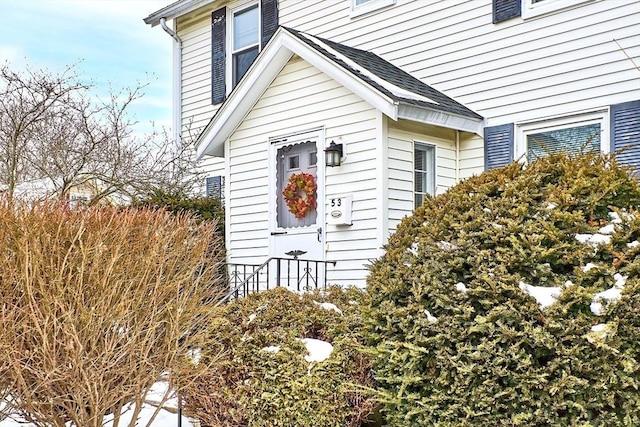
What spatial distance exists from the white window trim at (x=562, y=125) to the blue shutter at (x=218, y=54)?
519cm

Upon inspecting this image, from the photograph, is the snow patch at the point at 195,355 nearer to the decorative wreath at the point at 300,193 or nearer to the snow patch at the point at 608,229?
the snow patch at the point at 608,229

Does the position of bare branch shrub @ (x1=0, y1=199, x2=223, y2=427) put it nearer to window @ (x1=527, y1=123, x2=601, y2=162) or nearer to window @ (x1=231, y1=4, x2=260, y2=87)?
window @ (x1=527, y1=123, x2=601, y2=162)

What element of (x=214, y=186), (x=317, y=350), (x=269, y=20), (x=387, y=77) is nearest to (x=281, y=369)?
(x=317, y=350)

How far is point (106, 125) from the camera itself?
1143cm

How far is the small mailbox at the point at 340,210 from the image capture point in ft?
21.8

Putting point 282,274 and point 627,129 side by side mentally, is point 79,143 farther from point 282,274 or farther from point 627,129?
point 627,129

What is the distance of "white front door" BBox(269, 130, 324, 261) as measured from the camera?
23.2 feet

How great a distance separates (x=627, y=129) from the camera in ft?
19.4

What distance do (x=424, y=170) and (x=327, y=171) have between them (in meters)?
1.12

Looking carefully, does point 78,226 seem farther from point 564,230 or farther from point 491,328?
point 564,230

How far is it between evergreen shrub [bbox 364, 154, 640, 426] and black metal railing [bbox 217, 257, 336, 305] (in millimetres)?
3234

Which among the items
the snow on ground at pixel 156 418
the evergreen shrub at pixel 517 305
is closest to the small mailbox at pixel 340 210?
the snow on ground at pixel 156 418

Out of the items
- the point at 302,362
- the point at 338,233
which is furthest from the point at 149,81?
the point at 302,362

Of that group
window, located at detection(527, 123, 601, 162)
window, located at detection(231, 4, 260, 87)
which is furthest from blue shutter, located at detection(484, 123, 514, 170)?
window, located at detection(231, 4, 260, 87)
